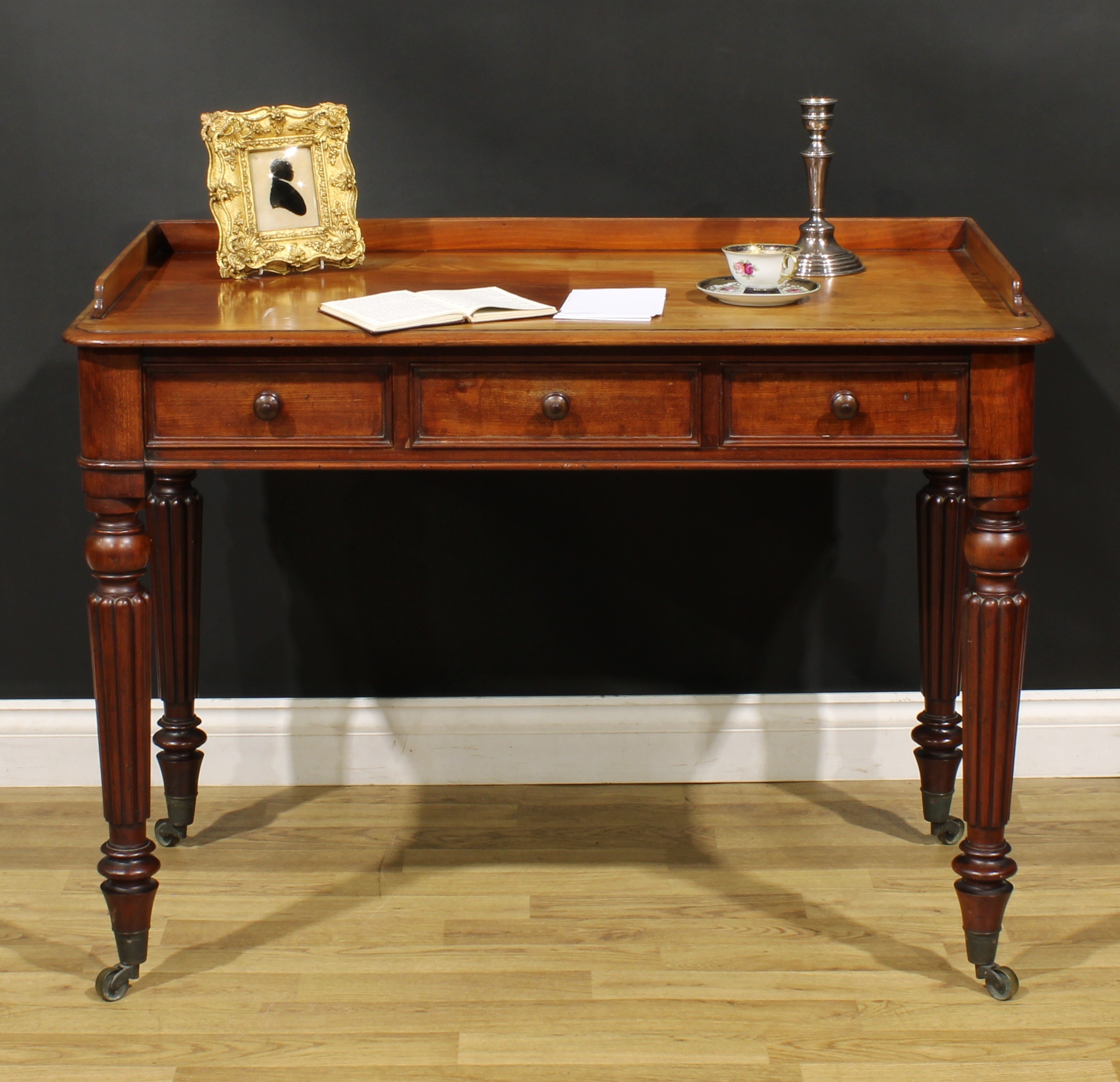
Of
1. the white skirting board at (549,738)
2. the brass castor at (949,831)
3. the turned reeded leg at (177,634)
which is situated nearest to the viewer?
the turned reeded leg at (177,634)

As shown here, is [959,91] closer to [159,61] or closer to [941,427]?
[941,427]

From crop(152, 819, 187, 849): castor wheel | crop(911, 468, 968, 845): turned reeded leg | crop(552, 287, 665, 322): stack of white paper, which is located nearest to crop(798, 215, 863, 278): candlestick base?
crop(552, 287, 665, 322): stack of white paper

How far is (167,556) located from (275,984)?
0.76 metres

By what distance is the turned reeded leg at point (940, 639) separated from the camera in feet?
8.38

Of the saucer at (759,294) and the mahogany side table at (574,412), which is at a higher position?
the saucer at (759,294)

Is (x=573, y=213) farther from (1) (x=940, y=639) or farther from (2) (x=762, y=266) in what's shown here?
(1) (x=940, y=639)

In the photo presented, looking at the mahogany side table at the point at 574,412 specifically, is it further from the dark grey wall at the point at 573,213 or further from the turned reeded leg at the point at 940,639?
the dark grey wall at the point at 573,213

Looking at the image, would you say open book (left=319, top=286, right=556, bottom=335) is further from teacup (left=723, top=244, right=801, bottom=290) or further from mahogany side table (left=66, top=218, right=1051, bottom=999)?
teacup (left=723, top=244, right=801, bottom=290)

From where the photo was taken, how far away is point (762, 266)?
2.14 meters

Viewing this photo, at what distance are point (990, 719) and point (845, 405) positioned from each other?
52 cm

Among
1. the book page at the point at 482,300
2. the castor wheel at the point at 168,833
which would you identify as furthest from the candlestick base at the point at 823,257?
the castor wheel at the point at 168,833

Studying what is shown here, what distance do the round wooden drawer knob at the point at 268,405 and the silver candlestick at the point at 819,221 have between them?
33.1 inches

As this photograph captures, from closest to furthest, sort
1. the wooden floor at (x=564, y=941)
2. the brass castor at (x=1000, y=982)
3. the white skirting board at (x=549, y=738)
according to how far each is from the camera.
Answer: the wooden floor at (x=564, y=941) < the brass castor at (x=1000, y=982) < the white skirting board at (x=549, y=738)

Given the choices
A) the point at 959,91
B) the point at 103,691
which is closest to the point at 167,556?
the point at 103,691
